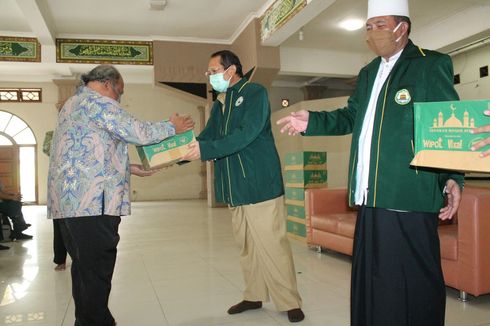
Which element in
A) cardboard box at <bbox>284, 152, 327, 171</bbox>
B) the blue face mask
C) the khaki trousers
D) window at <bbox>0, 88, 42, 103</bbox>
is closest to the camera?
the khaki trousers

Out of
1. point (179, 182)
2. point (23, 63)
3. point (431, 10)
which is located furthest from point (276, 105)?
point (23, 63)

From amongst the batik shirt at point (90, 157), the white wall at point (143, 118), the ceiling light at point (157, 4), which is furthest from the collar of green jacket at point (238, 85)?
the white wall at point (143, 118)

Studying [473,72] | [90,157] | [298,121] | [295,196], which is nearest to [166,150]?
[90,157]

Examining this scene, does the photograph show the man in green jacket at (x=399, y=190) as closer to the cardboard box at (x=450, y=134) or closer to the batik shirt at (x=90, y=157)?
the cardboard box at (x=450, y=134)

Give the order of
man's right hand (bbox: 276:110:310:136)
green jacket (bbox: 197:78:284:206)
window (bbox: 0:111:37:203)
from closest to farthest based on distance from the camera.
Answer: man's right hand (bbox: 276:110:310:136) < green jacket (bbox: 197:78:284:206) < window (bbox: 0:111:37:203)

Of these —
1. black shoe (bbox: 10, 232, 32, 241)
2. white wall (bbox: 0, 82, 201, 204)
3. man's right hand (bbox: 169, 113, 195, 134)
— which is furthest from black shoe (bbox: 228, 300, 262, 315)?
white wall (bbox: 0, 82, 201, 204)

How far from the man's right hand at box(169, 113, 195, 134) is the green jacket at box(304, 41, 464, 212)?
3.43ft

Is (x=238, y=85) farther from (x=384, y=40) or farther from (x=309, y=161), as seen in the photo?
(x=309, y=161)

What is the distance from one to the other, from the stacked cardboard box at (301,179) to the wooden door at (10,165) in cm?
999

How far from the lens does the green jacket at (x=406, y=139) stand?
1.33m

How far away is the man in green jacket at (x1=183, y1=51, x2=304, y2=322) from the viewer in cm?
224

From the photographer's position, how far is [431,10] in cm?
718

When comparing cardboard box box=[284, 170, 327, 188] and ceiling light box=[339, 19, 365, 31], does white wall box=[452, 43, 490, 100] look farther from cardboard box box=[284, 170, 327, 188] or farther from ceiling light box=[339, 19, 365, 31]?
cardboard box box=[284, 170, 327, 188]

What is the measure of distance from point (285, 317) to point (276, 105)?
10922mm
